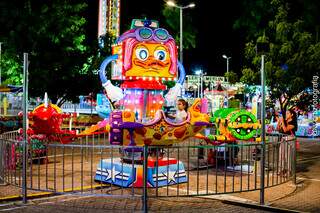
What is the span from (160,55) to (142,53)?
1.42 ft

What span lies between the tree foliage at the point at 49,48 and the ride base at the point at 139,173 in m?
15.1

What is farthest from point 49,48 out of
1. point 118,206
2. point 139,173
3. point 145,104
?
point 118,206

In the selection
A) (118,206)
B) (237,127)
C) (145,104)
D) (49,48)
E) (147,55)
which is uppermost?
(49,48)

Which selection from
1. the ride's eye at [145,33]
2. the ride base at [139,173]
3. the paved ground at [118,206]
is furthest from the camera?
the ride's eye at [145,33]

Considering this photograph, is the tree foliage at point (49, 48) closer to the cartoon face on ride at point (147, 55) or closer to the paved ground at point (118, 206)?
the cartoon face on ride at point (147, 55)

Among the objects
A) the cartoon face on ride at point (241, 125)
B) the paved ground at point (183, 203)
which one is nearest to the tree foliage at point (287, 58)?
the cartoon face on ride at point (241, 125)

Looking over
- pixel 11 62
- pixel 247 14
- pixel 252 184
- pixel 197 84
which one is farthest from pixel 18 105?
pixel 252 184

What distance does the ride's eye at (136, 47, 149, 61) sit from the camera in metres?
11.8

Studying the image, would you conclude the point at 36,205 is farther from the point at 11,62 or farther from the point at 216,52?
the point at 216,52

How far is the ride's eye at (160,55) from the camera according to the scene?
1195 centimetres

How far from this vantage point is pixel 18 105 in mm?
41375

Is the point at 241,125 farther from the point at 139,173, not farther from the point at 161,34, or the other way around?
the point at 139,173

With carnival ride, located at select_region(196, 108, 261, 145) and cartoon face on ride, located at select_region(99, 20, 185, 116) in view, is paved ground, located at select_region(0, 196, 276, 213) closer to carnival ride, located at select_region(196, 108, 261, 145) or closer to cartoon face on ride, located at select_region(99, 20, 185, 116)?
cartoon face on ride, located at select_region(99, 20, 185, 116)

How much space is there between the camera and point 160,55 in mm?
11984
